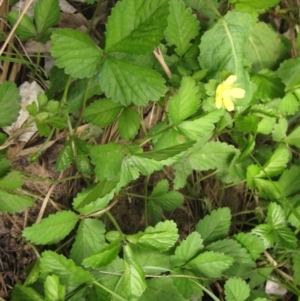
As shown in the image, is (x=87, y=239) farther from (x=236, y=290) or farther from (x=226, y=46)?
(x=226, y=46)

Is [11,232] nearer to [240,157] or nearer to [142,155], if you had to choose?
[142,155]

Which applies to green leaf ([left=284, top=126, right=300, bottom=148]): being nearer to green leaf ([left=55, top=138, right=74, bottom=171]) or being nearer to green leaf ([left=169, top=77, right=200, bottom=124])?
green leaf ([left=169, top=77, right=200, bottom=124])

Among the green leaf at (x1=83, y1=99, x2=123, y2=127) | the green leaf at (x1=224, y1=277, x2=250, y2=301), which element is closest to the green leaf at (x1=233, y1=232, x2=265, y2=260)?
the green leaf at (x1=224, y1=277, x2=250, y2=301)

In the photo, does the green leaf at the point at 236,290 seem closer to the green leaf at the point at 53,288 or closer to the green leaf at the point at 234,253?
the green leaf at the point at 234,253

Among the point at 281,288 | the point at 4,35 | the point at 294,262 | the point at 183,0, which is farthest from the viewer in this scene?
the point at 281,288

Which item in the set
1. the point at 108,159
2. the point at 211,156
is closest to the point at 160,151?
the point at 108,159

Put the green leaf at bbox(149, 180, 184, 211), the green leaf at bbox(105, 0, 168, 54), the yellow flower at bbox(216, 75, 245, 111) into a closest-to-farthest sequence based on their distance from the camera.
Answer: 1. the green leaf at bbox(105, 0, 168, 54)
2. the yellow flower at bbox(216, 75, 245, 111)
3. the green leaf at bbox(149, 180, 184, 211)

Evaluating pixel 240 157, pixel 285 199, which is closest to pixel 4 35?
pixel 240 157
